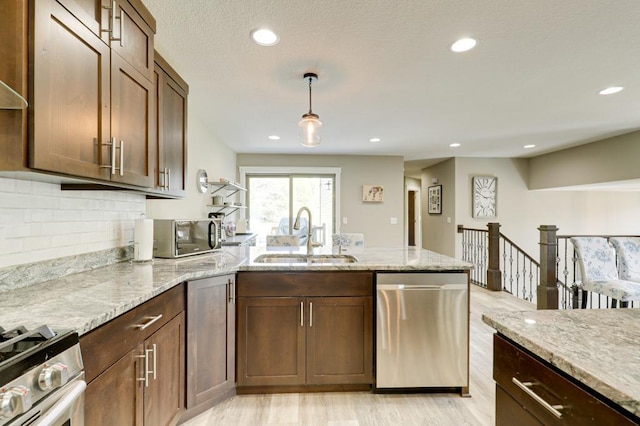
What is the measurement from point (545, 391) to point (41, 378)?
1.24m

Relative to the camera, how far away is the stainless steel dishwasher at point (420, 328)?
6.54ft

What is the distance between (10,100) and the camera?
915 millimetres

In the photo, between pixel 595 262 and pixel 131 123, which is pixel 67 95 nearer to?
pixel 131 123

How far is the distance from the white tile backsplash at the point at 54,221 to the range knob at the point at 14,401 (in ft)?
3.06

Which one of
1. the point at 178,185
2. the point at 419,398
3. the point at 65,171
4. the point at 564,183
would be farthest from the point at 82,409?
the point at 564,183

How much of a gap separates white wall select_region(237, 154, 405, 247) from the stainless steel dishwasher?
156 inches

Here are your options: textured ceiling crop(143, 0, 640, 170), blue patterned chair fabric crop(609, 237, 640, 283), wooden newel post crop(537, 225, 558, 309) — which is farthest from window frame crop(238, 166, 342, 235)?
blue patterned chair fabric crop(609, 237, 640, 283)

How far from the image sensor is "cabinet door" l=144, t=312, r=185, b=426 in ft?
4.47

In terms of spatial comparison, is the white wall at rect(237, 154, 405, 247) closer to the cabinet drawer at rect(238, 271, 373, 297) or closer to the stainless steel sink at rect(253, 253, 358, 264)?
the stainless steel sink at rect(253, 253, 358, 264)

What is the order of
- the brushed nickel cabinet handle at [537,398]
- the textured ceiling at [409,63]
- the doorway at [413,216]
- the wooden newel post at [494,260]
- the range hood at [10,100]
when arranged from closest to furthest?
the brushed nickel cabinet handle at [537,398] < the range hood at [10,100] < the textured ceiling at [409,63] < the wooden newel post at [494,260] < the doorway at [413,216]

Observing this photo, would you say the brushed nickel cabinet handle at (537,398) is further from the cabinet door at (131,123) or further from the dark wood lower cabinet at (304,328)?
the cabinet door at (131,123)

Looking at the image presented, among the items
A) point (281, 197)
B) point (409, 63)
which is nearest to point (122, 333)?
point (409, 63)

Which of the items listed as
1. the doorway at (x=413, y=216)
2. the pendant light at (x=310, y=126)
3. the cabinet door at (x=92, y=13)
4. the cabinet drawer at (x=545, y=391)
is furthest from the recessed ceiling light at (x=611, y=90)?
the doorway at (x=413, y=216)

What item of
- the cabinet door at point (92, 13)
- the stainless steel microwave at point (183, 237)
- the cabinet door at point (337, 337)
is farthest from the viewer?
the stainless steel microwave at point (183, 237)
